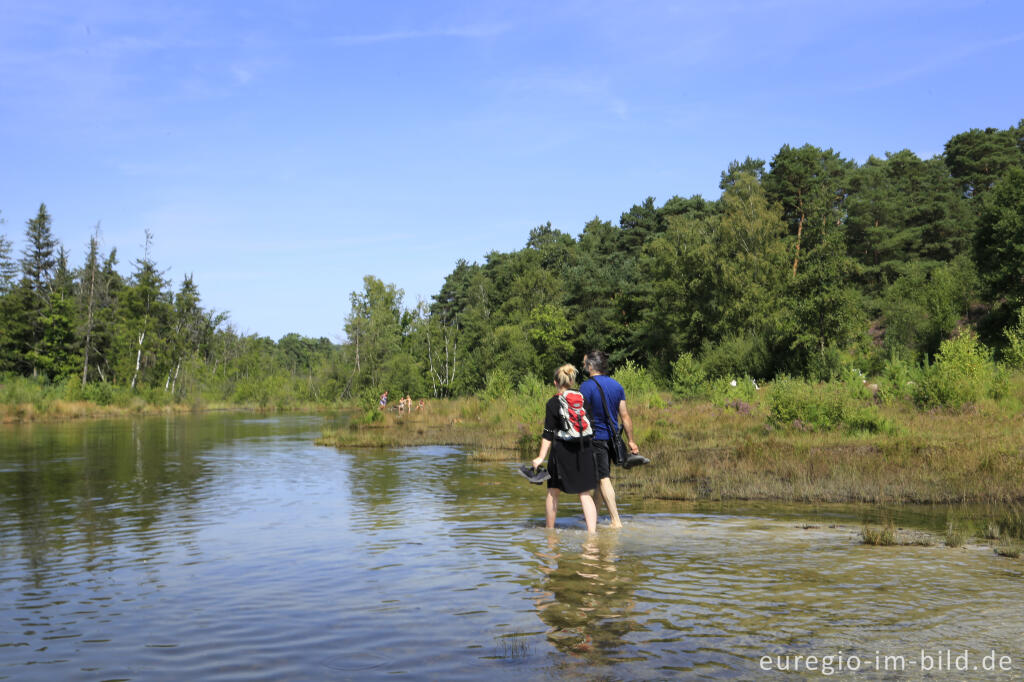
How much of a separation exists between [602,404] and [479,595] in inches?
132

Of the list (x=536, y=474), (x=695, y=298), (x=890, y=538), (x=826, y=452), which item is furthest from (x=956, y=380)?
(x=695, y=298)

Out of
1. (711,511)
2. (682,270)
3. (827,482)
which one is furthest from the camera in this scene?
(682,270)

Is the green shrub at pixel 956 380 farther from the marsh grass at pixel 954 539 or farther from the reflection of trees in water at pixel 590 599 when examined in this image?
the reflection of trees in water at pixel 590 599

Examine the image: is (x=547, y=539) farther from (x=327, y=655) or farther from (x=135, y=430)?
(x=135, y=430)

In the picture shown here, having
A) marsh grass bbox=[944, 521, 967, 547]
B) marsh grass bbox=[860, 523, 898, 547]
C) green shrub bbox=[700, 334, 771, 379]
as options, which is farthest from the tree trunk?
marsh grass bbox=[944, 521, 967, 547]

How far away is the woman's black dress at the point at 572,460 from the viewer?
30.9 ft

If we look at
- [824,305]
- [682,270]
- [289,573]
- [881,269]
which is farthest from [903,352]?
[289,573]

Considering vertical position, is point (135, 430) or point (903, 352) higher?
point (903, 352)

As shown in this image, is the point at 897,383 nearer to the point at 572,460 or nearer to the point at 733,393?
the point at 733,393

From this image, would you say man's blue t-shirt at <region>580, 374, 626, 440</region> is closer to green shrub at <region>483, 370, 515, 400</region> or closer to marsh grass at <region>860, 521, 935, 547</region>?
marsh grass at <region>860, 521, 935, 547</region>

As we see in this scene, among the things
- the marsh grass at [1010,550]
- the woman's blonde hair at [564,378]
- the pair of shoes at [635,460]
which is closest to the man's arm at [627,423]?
the pair of shoes at [635,460]

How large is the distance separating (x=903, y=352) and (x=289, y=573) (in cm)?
4691

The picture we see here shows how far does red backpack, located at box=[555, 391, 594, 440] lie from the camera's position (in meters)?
9.36

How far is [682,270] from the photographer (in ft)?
199
